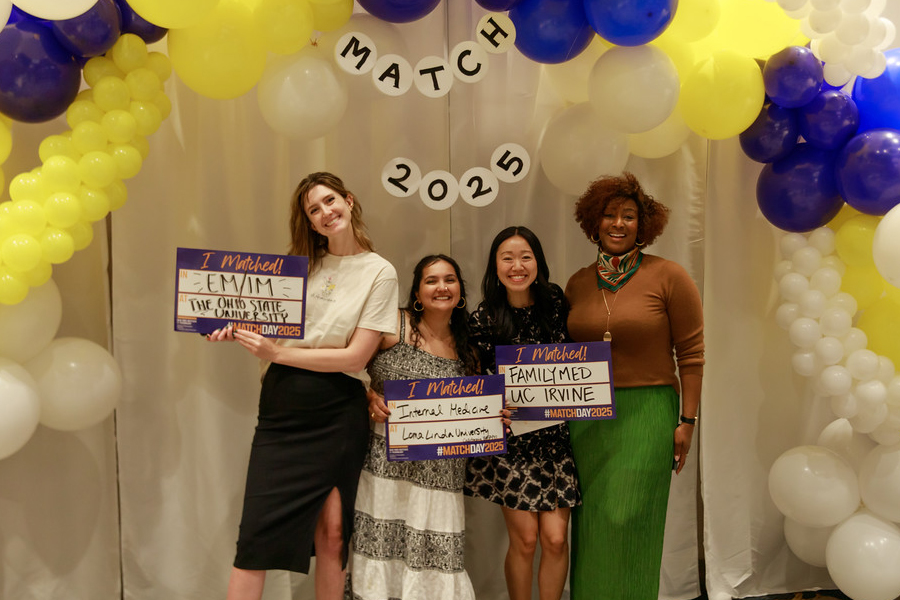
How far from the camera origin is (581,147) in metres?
2.69

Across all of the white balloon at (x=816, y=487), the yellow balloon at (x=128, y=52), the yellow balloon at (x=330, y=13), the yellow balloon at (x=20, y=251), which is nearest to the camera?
the yellow balloon at (x=20, y=251)

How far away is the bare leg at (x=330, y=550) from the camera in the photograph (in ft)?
8.09

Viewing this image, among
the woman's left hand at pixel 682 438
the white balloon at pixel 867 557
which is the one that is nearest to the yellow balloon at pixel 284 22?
the woman's left hand at pixel 682 438

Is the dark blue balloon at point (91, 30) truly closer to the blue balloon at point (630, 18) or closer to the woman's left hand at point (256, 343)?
the woman's left hand at point (256, 343)

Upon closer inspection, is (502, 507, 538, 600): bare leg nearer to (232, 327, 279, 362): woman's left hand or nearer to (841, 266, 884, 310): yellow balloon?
(232, 327, 279, 362): woman's left hand

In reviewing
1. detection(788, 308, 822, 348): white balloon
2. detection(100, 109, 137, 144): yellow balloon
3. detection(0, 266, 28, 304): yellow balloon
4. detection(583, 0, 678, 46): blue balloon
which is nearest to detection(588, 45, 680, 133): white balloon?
detection(583, 0, 678, 46): blue balloon

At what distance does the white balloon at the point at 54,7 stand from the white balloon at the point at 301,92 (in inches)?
21.6

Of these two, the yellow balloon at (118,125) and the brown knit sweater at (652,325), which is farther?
the brown knit sweater at (652,325)

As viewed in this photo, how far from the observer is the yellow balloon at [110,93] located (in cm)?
225

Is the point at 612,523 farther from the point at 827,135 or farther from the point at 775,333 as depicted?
the point at 827,135

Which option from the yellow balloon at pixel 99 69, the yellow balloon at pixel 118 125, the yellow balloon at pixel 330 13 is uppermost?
the yellow balloon at pixel 330 13

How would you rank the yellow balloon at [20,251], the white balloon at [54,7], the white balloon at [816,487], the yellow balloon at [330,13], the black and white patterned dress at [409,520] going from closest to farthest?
the white balloon at [54,7]
the yellow balloon at [20,251]
the yellow balloon at [330,13]
the black and white patterned dress at [409,520]
the white balloon at [816,487]

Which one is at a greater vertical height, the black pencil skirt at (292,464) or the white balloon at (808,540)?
the black pencil skirt at (292,464)

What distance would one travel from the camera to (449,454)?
241cm
